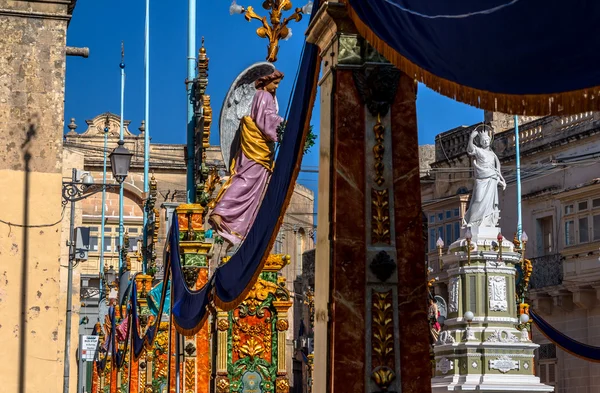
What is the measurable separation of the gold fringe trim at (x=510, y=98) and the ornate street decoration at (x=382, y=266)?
1.56 m

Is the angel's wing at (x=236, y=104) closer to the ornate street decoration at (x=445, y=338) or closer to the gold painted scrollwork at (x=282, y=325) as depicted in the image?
the gold painted scrollwork at (x=282, y=325)

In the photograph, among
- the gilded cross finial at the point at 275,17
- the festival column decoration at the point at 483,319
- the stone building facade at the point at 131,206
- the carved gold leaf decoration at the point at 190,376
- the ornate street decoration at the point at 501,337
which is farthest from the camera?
the stone building facade at the point at 131,206

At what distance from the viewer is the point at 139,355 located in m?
23.7

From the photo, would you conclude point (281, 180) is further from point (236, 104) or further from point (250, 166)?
point (236, 104)

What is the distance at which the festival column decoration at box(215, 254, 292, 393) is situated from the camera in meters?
14.6

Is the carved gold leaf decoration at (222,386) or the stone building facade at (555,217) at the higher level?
the stone building facade at (555,217)

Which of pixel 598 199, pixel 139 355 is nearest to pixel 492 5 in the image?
pixel 139 355

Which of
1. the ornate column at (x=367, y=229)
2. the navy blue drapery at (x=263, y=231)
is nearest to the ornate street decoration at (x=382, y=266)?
the ornate column at (x=367, y=229)

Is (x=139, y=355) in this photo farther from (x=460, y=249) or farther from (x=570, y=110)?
(x=570, y=110)

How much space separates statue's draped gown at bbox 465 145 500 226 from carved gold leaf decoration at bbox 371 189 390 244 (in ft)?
56.6

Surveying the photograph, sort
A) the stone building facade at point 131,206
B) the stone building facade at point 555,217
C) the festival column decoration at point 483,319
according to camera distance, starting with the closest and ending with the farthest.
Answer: the festival column decoration at point 483,319 < the stone building facade at point 555,217 < the stone building facade at point 131,206

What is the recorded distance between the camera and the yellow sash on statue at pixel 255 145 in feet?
46.1

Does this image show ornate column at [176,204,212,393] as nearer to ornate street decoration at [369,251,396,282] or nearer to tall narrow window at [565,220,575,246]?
ornate street decoration at [369,251,396,282]

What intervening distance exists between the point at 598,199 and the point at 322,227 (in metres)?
28.9
